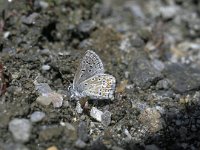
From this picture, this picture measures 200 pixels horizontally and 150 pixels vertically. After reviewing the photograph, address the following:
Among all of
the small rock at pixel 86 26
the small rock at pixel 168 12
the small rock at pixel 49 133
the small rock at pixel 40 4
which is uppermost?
the small rock at pixel 40 4

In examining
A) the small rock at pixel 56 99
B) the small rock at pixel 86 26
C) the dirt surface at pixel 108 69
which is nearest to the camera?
the dirt surface at pixel 108 69

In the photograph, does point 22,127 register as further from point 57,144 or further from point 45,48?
point 45,48

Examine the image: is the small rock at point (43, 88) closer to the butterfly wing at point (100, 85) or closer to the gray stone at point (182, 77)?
the butterfly wing at point (100, 85)

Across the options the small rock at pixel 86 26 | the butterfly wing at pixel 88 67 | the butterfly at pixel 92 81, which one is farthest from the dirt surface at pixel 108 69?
the butterfly wing at pixel 88 67

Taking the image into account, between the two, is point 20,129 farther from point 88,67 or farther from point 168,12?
point 168,12

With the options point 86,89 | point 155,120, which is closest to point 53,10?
point 86,89

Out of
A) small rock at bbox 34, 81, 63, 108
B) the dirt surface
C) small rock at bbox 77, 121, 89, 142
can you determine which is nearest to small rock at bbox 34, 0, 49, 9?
the dirt surface
